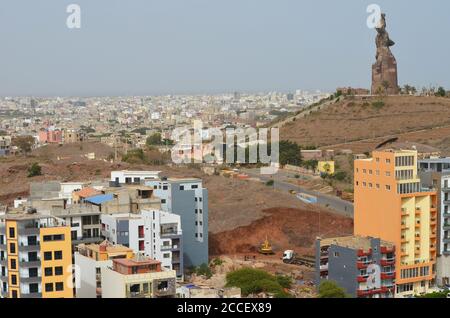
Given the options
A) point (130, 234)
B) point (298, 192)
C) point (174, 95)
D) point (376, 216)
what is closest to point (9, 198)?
point (298, 192)

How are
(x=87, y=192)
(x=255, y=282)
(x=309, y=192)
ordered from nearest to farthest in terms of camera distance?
(x=255, y=282), (x=87, y=192), (x=309, y=192)

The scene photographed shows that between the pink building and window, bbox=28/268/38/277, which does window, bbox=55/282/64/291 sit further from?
the pink building

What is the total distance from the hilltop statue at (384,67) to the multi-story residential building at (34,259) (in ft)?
73.7

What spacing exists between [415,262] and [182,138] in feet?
77.7

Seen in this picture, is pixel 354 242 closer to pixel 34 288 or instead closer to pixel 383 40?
pixel 34 288

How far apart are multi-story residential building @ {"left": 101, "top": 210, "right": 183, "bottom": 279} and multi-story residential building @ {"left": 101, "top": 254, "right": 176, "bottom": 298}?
2589 mm

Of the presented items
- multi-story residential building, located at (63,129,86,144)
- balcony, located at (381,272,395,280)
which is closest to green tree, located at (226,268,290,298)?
balcony, located at (381,272,395,280)

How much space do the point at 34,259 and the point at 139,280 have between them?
1489 mm

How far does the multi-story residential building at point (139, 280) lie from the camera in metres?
8.26

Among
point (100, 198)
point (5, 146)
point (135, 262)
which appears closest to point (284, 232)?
point (100, 198)

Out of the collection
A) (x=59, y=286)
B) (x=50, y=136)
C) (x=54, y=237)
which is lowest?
(x=50, y=136)

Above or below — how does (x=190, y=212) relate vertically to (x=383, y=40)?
below

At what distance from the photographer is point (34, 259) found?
29.9ft
